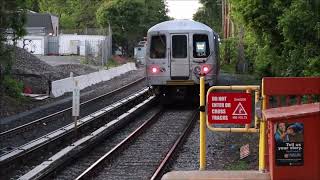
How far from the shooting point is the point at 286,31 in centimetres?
1584

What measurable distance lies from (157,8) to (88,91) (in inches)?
2169

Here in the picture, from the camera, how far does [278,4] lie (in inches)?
728

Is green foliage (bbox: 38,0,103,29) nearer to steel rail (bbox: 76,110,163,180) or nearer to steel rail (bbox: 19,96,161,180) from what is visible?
steel rail (bbox: 19,96,161,180)

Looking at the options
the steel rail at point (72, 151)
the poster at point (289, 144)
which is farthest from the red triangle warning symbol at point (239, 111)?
the steel rail at point (72, 151)

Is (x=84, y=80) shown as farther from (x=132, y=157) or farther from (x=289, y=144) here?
(x=289, y=144)

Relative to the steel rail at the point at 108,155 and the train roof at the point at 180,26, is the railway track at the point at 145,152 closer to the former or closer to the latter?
the steel rail at the point at 108,155

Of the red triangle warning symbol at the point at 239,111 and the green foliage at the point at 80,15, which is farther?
the green foliage at the point at 80,15

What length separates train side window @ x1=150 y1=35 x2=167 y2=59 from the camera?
20.2 meters

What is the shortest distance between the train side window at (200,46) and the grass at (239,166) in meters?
9.27

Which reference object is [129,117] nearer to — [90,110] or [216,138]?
[90,110]

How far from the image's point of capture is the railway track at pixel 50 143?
1120cm

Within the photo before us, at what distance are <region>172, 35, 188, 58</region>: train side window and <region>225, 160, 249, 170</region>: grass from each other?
9.33m

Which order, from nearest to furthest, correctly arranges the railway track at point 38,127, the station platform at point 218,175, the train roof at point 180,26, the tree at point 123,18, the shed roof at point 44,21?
the station platform at point 218,175, the railway track at point 38,127, the train roof at point 180,26, the tree at point 123,18, the shed roof at point 44,21

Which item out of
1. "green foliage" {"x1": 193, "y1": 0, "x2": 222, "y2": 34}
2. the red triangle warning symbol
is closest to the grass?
the red triangle warning symbol
